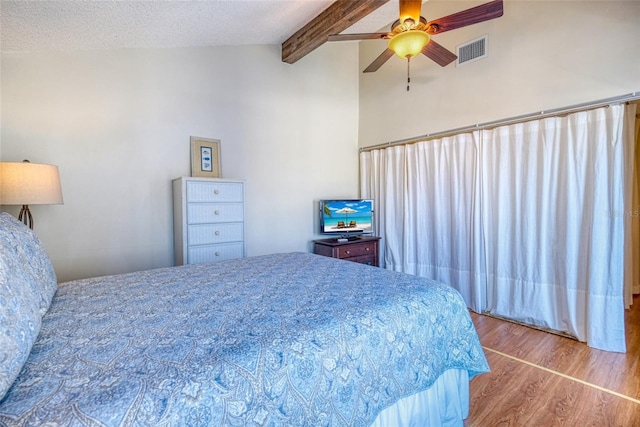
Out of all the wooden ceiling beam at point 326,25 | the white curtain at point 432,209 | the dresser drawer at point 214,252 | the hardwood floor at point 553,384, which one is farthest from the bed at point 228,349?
the wooden ceiling beam at point 326,25

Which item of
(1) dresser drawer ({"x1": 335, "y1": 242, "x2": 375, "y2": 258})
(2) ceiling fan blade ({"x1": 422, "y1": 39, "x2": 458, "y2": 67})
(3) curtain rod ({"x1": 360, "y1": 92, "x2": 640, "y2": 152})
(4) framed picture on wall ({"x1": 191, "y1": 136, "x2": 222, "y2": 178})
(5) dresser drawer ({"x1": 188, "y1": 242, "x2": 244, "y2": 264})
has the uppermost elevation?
(2) ceiling fan blade ({"x1": 422, "y1": 39, "x2": 458, "y2": 67})

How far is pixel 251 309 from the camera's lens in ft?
4.05

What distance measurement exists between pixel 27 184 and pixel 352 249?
300cm

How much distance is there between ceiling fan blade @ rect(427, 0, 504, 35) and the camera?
1.85 metres

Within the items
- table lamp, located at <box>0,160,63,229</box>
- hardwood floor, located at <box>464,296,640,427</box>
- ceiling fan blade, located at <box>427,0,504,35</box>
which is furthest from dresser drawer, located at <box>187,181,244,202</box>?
hardwood floor, located at <box>464,296,640,427</box>

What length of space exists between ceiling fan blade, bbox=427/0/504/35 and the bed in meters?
1.76

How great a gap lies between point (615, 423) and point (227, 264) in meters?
2.46

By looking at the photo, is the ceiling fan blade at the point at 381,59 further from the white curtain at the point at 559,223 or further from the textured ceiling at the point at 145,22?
the white curtain at the point at 559,223

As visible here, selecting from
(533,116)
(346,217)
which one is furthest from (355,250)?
(533,116)

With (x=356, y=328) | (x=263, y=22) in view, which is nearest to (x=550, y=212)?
(x=356, y=328)

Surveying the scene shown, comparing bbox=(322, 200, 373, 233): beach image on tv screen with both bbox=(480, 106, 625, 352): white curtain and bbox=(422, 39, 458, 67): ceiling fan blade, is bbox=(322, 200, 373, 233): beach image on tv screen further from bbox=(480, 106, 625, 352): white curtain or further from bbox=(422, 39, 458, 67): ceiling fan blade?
bbox=(422, 39, 458, 67): ceiling fan blade

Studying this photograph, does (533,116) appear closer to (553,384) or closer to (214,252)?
(553,384)

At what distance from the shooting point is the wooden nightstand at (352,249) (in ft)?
11.8

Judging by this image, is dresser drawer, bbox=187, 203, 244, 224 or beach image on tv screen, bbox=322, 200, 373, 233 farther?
beach image on tv screen, bbox=322, 200, 373, 233
